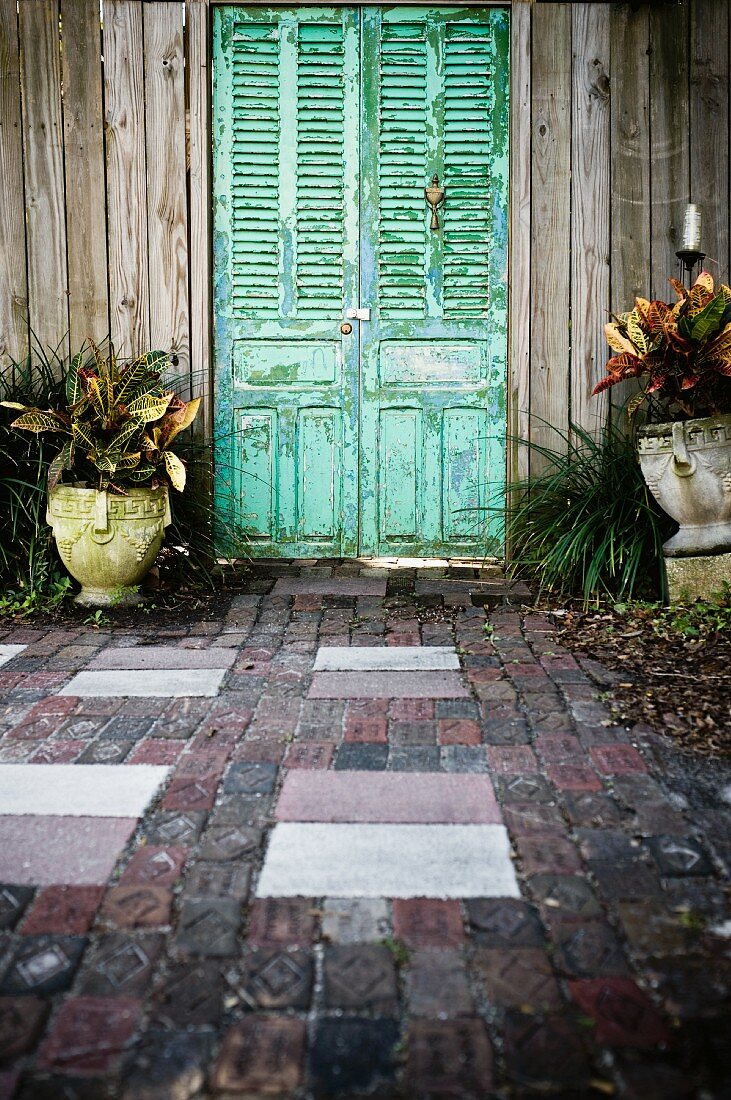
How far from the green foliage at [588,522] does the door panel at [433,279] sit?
0.65 feet

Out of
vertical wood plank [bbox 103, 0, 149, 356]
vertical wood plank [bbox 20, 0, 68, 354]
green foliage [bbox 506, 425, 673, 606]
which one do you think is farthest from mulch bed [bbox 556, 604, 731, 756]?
vertical wood plank [bbox 20, 0, 68, 354]

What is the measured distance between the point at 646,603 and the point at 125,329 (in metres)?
2.49

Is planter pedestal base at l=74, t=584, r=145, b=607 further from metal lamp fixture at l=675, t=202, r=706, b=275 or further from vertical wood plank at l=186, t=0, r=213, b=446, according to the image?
metal lamp fixture at l=675, t=202, r=706, b=275

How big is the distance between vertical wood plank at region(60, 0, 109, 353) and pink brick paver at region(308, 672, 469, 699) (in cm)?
226

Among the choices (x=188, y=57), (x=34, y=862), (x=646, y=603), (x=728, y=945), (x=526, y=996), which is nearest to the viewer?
(x=526, y=996)

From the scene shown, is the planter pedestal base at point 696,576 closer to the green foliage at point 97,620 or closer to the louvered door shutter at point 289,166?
the louvered door shutter at point 289,166

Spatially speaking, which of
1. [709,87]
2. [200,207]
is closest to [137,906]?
[200,207]

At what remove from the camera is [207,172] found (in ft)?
14.1

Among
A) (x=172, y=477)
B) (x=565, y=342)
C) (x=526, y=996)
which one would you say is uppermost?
(x=565, y=342)

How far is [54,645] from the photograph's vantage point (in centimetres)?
332

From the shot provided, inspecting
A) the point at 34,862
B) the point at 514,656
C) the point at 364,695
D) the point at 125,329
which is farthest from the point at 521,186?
the point at 34,862

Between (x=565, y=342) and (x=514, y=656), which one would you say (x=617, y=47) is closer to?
(x=565, y=342)

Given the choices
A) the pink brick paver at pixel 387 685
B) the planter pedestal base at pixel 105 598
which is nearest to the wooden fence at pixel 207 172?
the planter pedestal base at pixel 105 598

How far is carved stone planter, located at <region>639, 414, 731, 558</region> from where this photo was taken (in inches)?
139
